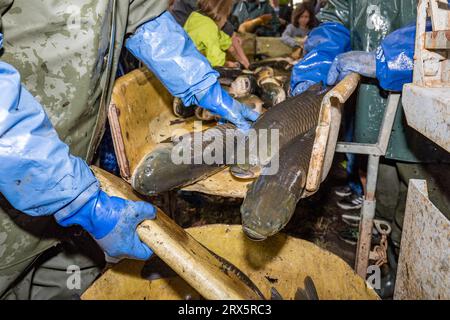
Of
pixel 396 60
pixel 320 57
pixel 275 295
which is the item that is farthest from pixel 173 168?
pixel 320 57

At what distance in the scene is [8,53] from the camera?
1344 millimetres

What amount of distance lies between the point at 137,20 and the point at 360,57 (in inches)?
44.7

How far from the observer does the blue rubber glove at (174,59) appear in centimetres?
174

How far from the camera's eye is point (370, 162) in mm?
1847

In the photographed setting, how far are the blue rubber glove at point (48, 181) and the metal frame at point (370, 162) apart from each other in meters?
1.13

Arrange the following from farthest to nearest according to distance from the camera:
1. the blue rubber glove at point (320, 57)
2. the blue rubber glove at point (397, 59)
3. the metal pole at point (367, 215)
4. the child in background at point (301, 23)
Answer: the child in background at point (301, 23)
the blue rubber glove at point (320, 57)
the metal pole at point (367, 215)
the blue rubber glove at point (397, 59)

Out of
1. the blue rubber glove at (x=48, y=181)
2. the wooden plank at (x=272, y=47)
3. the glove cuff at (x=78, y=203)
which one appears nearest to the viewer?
the blue rubber glove at (x=48, y=181)

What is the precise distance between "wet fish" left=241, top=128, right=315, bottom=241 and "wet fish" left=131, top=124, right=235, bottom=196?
1.08ft

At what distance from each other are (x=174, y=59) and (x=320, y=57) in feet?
3.56

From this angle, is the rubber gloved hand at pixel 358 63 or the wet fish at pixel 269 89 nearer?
the rubber gloved hand at pixel 358 63

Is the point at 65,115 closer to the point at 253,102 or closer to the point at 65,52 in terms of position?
the point at 65,52

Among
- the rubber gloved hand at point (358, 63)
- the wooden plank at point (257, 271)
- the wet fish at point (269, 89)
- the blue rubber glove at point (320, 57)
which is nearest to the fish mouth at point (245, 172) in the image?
the wooden plank at point (257, 271)

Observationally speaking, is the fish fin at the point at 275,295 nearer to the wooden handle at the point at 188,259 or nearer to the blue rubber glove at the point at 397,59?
the wooden handle at the point at 188,259

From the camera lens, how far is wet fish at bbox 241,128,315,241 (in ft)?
4.56
